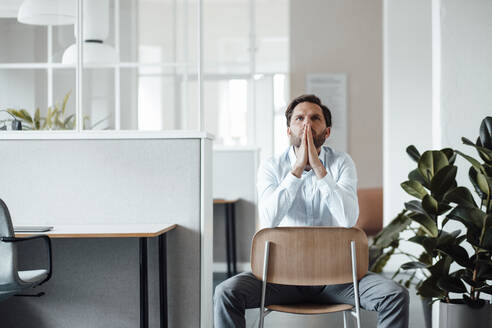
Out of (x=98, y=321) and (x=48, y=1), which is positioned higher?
(x=48, y=1)

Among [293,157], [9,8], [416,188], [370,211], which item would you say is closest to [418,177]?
[416,188]

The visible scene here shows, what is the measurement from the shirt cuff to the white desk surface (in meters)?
0.80

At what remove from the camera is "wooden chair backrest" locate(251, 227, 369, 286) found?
2.42m

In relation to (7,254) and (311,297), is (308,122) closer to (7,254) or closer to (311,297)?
(311,297)

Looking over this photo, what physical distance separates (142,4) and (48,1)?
3.63 metres

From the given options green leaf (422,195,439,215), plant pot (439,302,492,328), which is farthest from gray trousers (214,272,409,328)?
plant pot (439,302,492,328)

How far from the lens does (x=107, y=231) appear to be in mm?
2953

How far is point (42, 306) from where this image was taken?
3.42m

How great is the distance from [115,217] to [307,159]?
4.06ft

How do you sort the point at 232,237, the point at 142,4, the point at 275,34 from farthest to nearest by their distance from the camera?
the point at 275,34 → the point at 142,4 → the point at 232,237

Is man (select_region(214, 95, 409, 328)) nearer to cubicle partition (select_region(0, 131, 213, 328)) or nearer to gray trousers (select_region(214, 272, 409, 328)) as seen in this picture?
gray trousers (select_region(214, 272, 409, 328))

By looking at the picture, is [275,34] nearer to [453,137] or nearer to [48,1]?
[48,1]

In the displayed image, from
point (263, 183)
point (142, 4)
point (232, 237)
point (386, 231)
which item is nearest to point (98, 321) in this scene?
point (263, 183)

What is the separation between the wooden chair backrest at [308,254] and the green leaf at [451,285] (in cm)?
65
